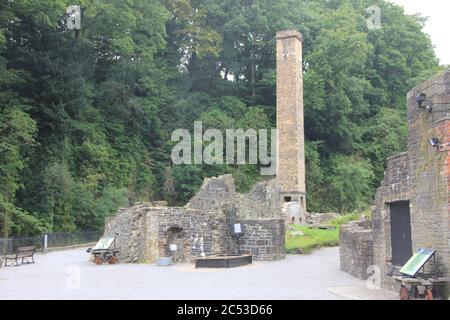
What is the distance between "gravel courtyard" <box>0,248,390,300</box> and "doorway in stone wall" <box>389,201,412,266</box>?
3.97 feet

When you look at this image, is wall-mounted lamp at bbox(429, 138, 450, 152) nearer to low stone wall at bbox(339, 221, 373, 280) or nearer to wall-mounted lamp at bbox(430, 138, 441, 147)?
wall-mounted lamp at bbox(430, 138, 441, 147)

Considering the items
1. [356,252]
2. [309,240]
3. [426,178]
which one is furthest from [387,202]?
[309,240]

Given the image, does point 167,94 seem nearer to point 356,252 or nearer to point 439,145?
point 356,252

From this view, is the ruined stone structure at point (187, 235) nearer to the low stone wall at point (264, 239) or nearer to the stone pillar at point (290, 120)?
the low stone wall at point (264, 239)

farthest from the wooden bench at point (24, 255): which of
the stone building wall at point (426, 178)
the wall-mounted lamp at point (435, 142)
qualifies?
the wall-mounted lamp at point (435, 142)

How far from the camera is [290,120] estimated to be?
4016 cm

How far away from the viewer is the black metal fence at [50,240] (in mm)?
23750

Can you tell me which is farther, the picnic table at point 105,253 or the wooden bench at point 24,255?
the wooden bench at point 24,255

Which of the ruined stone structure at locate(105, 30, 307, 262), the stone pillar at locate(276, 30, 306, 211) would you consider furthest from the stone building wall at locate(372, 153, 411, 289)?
the stone pillar at locate(276, 30, 306, 211)

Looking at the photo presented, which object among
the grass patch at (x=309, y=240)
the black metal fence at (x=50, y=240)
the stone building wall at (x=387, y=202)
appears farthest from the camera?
the black metal fence at (x=50, y=240)

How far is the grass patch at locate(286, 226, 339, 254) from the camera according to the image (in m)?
22.4

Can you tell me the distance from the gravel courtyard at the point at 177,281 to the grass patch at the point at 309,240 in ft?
7.70

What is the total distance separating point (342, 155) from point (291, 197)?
12.0m

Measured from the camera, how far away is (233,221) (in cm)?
2131
